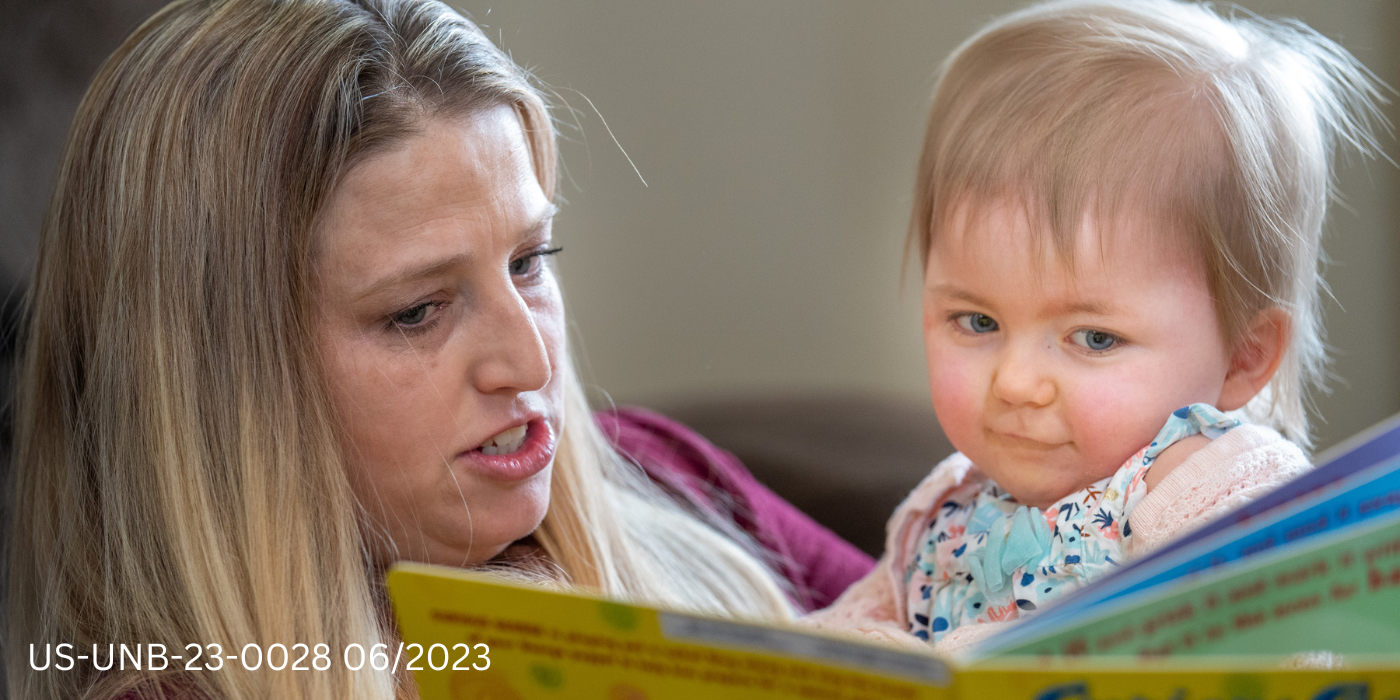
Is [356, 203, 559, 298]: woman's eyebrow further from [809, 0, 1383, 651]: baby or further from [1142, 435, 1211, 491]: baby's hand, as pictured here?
[1142, 435, 1211, 491]: baby's hand

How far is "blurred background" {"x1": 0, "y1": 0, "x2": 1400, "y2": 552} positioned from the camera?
1.99 m

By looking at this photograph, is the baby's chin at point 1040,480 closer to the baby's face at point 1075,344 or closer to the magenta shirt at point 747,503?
the baby's face at point 1075,344

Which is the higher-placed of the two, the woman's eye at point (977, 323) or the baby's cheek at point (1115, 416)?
the woman's eye at point (977, 323)

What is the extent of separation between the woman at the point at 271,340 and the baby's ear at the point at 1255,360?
597 mm

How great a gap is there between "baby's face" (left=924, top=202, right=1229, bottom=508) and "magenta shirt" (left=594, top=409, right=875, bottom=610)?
50cm

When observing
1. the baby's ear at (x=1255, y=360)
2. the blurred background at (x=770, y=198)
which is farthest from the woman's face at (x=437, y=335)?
the blurred background at (x=770, y=198)

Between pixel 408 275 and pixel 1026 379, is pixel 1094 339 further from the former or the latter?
pixel 408 275

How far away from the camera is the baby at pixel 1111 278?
831mm

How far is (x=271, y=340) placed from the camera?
2.75 feet

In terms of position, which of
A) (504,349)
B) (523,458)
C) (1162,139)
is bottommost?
(523,458)

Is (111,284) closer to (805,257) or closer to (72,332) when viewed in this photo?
(72,332)

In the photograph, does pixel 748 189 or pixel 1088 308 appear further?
pixel 748 189

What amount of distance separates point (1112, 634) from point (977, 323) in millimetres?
488

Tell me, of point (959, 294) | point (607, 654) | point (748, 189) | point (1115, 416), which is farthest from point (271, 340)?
point (748, 189)
